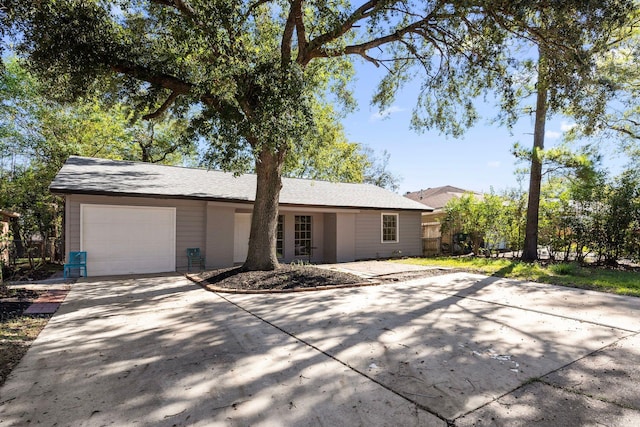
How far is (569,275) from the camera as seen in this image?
8.99m

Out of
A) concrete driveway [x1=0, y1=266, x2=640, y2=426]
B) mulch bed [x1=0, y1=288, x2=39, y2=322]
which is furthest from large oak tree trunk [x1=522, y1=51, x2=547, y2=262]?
mulch bed [x1=0, y1=288, x2=39, y2=322]

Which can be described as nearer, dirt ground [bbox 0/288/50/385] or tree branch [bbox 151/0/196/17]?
dirt ground [bbox 0/288/50/385]

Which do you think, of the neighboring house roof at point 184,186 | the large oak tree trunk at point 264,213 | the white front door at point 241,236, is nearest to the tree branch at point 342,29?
the large oak tree trunk at point 264,213

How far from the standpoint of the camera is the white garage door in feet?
30.4

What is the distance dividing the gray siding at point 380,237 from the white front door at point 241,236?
4566mm

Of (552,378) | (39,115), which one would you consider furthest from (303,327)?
(39,115)

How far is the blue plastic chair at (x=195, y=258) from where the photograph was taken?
10406 millimetres

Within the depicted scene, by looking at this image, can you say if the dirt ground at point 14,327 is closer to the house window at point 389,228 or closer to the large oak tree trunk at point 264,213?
the large oak tree trunk at point 264,213

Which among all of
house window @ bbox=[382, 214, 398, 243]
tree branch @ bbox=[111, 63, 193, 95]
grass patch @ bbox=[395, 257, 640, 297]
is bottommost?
grass patch @ bbox=[395, 257, 640, 297]

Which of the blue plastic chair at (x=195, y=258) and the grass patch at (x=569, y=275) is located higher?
the blue plastic chair at (x=195, y=258)

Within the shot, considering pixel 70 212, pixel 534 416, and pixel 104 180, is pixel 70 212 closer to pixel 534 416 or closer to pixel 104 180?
pixel 104 180

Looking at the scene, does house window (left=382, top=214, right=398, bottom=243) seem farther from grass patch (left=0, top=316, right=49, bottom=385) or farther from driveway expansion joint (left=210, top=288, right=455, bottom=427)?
grass patch (left=0, top=316, right=49, bottom=385)

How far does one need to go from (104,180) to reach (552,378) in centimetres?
1104

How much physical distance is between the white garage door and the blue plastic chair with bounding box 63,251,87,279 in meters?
0.13
